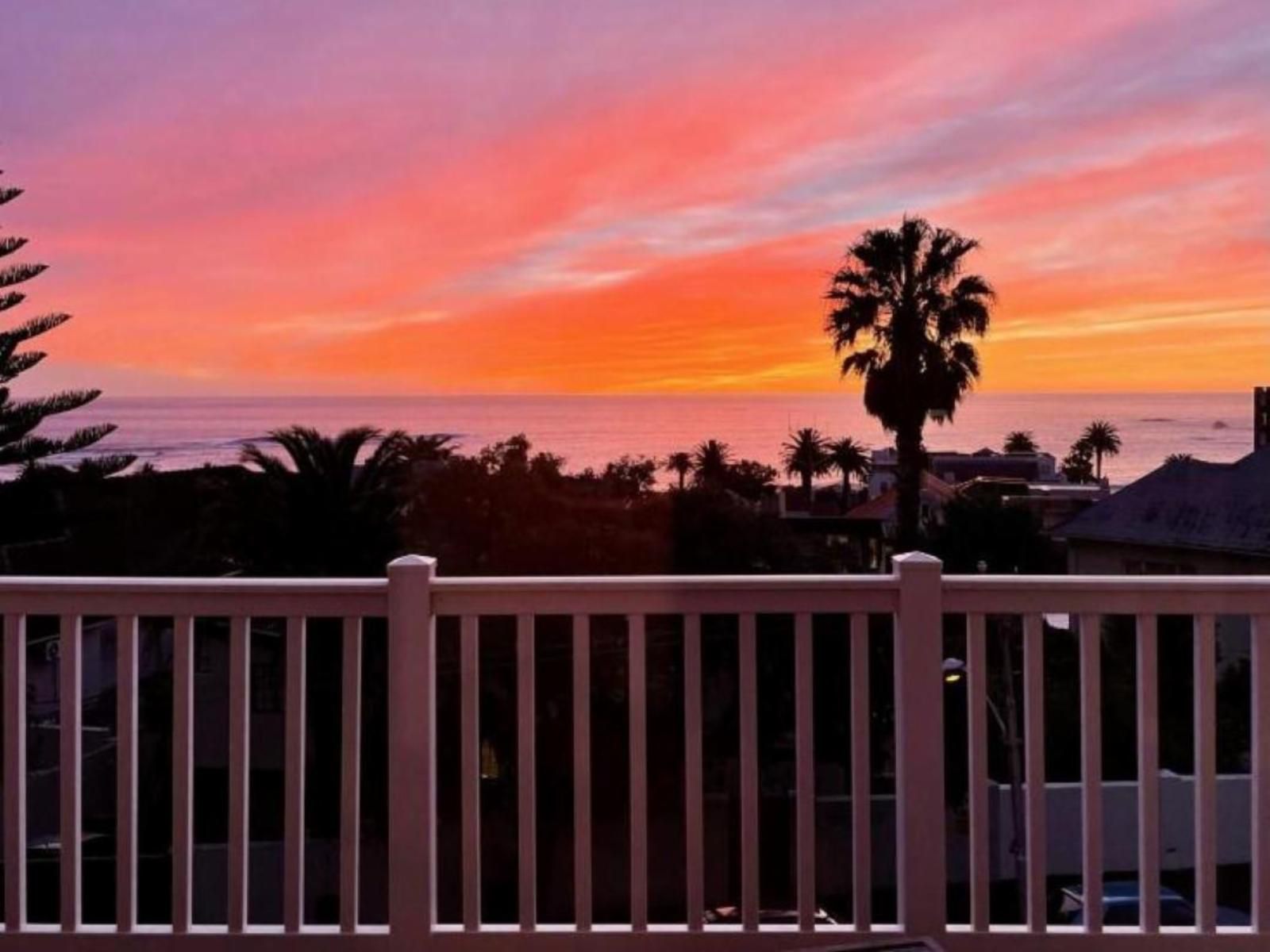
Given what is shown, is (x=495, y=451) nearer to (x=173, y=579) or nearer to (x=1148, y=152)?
(x=1148, y=152)

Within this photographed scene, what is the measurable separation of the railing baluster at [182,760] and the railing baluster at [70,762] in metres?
0.21

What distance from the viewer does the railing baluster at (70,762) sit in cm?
255

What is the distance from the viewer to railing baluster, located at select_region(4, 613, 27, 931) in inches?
101

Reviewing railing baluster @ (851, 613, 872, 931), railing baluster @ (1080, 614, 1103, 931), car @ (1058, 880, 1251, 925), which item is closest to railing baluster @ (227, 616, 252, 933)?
railing baluster @ (851, 613, 872, 931)

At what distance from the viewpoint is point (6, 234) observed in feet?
16.5

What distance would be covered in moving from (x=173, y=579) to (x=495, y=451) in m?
9.80

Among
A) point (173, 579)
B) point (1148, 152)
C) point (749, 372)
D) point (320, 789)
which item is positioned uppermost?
point (1148, 152)

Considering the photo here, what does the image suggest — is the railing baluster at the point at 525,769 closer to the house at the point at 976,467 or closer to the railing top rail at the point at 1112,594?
the railing top rail at the point at 1112,594

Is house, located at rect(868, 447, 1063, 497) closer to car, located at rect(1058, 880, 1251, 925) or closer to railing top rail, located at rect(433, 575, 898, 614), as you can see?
car, located at rect(1058, 880, 1251, 925)

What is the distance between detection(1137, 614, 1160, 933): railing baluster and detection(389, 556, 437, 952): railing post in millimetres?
1531

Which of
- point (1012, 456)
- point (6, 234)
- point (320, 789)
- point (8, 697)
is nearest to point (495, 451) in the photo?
point (320, 789)

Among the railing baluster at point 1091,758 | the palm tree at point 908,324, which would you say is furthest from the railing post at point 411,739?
the palm tree at point 908,324

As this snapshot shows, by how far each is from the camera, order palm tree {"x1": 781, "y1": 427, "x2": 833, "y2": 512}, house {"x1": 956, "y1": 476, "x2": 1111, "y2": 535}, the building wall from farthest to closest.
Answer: palm tree {"x1": 781, "y1": 427, "x2": 833, "y2": 512}, house {"x1": 956, "y1": 476, "x2": 1111, "y2": 535}, the building wall

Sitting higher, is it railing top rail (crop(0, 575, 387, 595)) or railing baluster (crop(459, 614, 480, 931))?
railing top rail (crop(0, 575, 387, 595))
